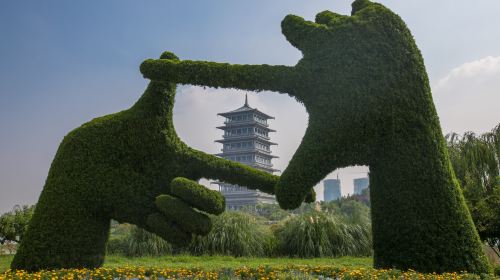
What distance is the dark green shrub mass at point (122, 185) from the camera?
22.5ft

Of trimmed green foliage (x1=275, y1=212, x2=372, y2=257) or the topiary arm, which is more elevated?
the topiary arm

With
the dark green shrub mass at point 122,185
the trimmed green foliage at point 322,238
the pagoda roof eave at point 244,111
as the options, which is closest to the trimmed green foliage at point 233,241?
the trimmed green foliage at point 322,238

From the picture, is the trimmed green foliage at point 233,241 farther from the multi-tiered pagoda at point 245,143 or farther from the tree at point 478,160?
the multi-tiered pagoda at point 245,143

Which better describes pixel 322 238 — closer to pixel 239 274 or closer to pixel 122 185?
pixel 239 274

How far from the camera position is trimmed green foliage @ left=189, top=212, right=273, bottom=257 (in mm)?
13195

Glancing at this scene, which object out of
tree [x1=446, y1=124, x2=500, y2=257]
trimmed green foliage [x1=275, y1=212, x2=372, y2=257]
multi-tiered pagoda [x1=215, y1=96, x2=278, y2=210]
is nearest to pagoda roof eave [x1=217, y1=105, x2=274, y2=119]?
multi-tiered pagoda [x1=215, y1=96, x2=278, y2=210]

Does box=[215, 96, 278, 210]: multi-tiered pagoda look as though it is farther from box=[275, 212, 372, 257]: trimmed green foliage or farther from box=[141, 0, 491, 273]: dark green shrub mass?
box=[141, 0, 491, 273]: dark green shrub mass

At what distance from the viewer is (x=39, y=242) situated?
22.4 feet

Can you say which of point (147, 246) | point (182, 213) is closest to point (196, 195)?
point (182, 213)

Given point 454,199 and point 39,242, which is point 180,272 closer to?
point 39,242

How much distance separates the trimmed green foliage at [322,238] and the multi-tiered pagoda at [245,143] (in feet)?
142

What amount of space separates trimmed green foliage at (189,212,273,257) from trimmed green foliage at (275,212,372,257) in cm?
63

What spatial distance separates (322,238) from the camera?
13031 millimetres

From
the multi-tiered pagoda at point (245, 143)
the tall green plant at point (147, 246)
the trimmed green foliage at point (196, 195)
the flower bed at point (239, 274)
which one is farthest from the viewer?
the multi-tiered pagoda at point (245, 143)
